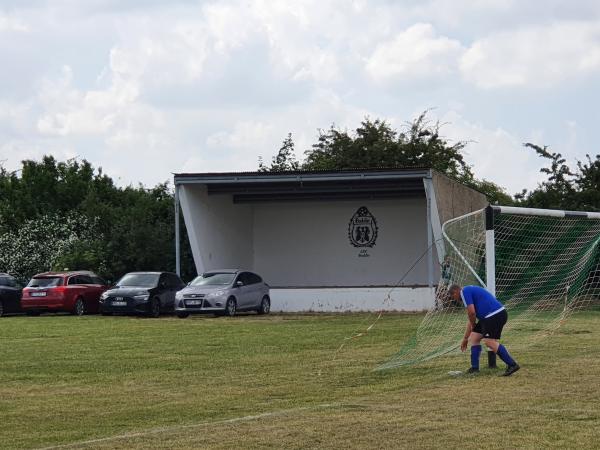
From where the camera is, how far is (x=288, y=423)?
454 inches

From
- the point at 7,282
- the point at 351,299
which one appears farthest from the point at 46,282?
the point at 351,299

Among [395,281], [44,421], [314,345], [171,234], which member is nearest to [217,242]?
[171,234]

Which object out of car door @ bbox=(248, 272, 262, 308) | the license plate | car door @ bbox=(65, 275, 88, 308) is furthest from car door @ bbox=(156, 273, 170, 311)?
car door @ bbox=(65, 275, 88, 308)

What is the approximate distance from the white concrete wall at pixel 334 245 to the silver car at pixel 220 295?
9099 millimetres

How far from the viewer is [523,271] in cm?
2586

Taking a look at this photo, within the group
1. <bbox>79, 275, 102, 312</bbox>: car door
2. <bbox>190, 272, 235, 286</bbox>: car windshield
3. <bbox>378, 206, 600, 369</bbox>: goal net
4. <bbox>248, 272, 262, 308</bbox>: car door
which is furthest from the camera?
<bbox>79, 275, 102, 312</bbox>: car door

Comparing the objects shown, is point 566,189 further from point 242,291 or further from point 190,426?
point 190,426

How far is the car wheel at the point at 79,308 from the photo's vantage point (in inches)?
1410

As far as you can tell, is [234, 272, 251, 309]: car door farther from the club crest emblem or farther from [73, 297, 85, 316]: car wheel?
the club crest emblem

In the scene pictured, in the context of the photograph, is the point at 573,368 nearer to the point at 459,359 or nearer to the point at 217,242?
the point at 459,359

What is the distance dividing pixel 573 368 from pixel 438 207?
18629mm

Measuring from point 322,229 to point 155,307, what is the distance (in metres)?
11.0

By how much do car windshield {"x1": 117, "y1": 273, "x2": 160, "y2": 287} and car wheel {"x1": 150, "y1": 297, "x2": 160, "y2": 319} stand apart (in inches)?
22.9

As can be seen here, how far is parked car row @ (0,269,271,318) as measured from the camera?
32.8 meters
